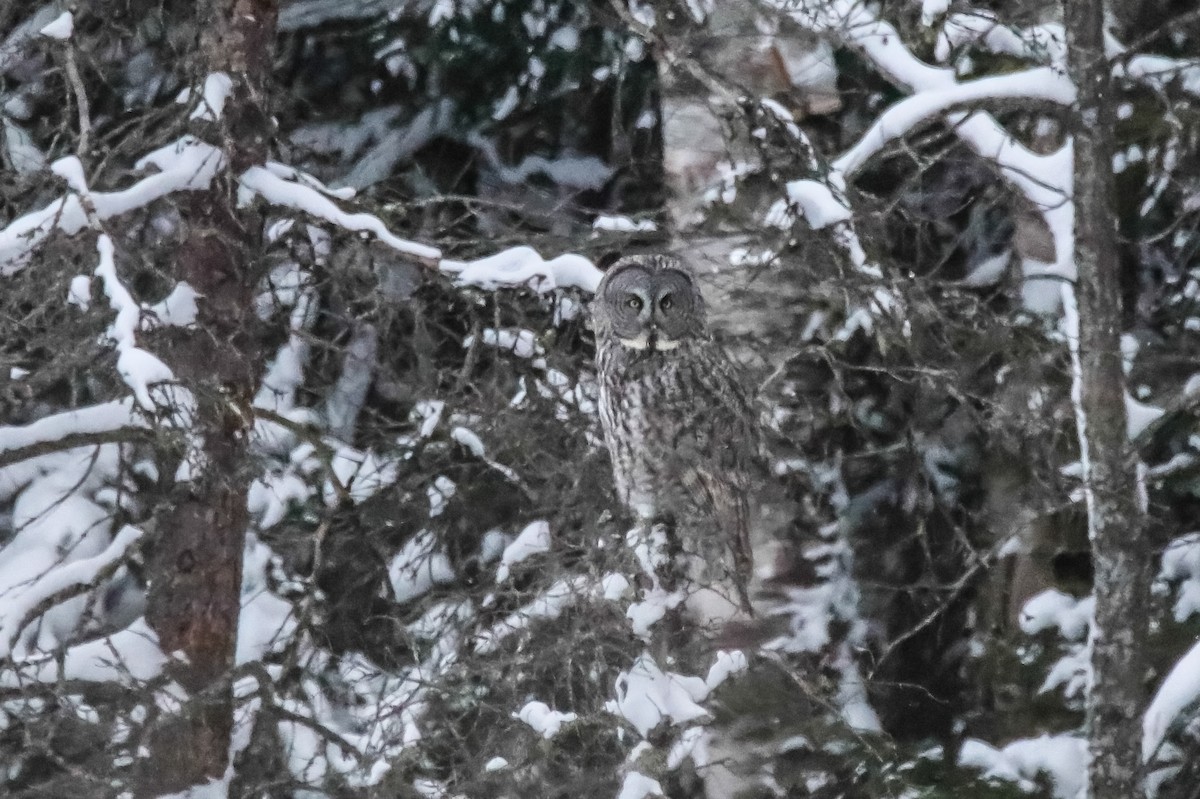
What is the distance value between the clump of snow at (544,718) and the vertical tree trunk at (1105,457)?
1336mm

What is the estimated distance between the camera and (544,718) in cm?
382

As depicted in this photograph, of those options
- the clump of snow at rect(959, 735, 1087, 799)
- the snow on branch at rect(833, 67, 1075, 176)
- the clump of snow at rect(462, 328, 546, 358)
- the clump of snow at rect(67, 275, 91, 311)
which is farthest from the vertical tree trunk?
the clump of snow at rect(67, 275, 91, 311)

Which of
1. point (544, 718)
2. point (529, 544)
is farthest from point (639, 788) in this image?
point (529, 544)

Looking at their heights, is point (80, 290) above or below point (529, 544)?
above

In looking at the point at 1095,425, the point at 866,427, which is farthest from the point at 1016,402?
the point at 866,427

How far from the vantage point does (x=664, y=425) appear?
4504 mm

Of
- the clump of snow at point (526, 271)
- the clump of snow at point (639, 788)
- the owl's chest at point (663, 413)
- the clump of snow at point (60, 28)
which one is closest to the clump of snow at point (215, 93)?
the clump of snow at point (60, 28)

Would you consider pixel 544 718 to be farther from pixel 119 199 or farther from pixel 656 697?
pixel 119 199

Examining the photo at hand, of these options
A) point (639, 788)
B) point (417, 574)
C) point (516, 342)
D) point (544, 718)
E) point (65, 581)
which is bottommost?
point (639, 788)

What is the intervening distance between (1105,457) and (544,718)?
1.51m

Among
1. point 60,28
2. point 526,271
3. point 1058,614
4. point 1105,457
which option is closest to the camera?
point 1105,457

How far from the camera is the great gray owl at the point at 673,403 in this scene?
4438mm

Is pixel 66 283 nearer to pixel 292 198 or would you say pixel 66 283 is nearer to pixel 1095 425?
pixel 292 198

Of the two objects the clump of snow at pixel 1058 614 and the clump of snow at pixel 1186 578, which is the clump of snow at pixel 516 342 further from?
the clump of snow at pixel 1186 578
